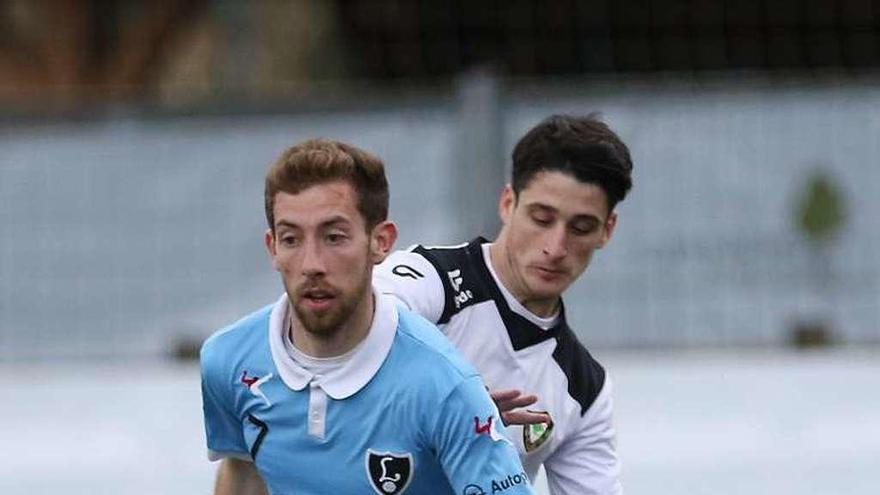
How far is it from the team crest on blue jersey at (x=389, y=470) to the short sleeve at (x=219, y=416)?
1.20ft

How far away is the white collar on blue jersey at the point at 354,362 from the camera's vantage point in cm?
418

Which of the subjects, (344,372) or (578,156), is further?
(578,156)

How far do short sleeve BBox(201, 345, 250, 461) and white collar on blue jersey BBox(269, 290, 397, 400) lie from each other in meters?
0.15

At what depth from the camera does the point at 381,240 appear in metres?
4.21

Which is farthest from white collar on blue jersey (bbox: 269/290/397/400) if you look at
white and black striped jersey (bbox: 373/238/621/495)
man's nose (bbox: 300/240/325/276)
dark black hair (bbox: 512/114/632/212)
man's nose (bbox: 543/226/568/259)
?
dark black hair (bbox: 512/114/632/212)

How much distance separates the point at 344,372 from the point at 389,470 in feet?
0.70

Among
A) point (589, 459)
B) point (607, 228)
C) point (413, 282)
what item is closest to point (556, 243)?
point (607, 228)

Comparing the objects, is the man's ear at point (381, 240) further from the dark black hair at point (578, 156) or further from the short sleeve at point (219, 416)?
the dark black hair at point (578, 156)

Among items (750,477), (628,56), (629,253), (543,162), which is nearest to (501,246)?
(543,162)

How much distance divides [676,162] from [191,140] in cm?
259

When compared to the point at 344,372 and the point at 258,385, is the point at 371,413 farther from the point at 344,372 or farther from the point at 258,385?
the point at 258,385

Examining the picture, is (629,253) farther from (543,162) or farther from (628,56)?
(543,162)

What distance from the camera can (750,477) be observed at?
7.79 metres

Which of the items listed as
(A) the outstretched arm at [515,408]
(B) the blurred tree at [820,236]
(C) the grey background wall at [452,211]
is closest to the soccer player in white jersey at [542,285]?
(A) the outstretched arm at [515,408]
